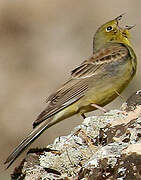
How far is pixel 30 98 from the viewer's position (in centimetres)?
1847

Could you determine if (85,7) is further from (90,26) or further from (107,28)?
(107,28)

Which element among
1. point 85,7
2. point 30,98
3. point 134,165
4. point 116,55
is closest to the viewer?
point 134,165

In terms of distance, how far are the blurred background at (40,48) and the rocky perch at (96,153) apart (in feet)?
27.6

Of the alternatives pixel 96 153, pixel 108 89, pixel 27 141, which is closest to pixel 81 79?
pixel 108 89

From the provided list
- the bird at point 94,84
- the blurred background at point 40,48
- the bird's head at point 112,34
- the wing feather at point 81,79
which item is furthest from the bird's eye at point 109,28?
the blurred background at point 40,48

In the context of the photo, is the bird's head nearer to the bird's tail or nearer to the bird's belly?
the bird's belly

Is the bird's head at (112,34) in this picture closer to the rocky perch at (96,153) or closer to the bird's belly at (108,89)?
the bird's belly at (108,89)

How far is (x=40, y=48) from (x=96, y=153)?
1513 cm

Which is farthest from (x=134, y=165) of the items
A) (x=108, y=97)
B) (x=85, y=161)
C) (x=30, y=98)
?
(x=30, y=98)

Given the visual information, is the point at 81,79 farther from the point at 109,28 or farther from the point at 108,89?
the point at 109,28

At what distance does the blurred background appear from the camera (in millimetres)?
17328

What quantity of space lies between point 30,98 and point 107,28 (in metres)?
8.70

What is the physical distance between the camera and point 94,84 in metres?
9.05

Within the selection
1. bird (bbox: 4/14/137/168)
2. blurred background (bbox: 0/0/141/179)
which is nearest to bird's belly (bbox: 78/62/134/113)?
bird (bbox: 4/14/137/168)
